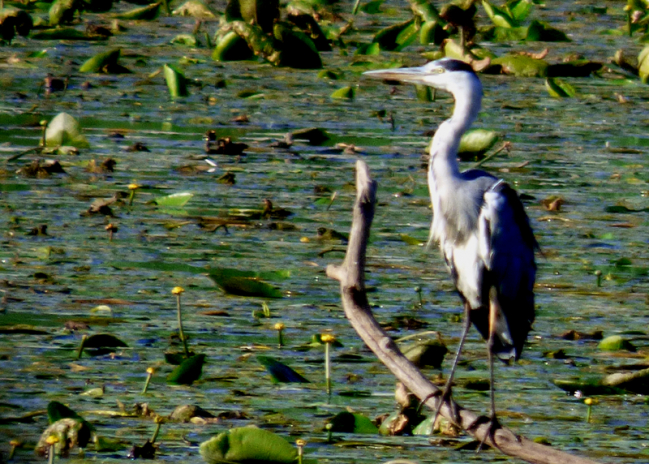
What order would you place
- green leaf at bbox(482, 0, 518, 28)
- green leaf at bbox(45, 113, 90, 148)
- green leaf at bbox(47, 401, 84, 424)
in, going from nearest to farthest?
green leaf at bbox(47, 401, 84, 424)
green leaf at bbox(45, 113, 90, 148)
green leaf at bbox(482, 0, 518, 28)

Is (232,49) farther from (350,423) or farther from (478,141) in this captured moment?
(350,423)

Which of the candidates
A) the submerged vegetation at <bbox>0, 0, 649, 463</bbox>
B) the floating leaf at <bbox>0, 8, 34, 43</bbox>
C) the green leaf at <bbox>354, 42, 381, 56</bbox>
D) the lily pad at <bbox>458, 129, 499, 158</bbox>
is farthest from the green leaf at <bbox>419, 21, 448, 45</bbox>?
the lily pad at <bbox>458, 129, 499, 158</bbox>

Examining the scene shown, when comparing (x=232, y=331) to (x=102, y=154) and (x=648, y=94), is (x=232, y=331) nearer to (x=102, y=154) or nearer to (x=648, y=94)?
(x=102, y=154)

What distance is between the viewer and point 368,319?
9.07 feet

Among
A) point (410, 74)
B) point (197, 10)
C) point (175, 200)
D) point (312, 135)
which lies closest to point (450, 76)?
point (410, 74)

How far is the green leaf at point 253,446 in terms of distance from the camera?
9.86 ft

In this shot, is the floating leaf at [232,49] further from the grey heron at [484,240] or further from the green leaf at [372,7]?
the grey heron at [484,240]

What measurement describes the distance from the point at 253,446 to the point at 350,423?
0.41m

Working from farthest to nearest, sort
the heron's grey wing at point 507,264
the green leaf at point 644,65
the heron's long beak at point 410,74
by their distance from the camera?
the green leaf at point 644,65
the heron's long beak at point 410,74
the heron's grey wing at point 507,264

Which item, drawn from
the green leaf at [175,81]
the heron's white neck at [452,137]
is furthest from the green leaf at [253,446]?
the green leaf at [175,81]

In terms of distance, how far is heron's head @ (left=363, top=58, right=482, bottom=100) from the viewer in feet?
13.0

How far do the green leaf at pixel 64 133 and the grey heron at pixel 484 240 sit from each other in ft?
9.81

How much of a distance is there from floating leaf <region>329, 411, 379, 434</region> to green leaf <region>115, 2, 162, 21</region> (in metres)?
7.85

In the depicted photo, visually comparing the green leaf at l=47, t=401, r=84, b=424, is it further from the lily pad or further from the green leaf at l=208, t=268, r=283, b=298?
the lily pad
